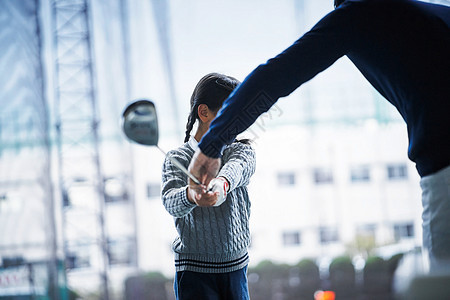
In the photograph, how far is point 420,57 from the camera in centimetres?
62

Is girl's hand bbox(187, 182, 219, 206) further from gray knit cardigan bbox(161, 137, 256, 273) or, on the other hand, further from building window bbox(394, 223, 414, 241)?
building window bbox(394, 223, 414, 241)

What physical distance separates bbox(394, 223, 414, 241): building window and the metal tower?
130 inches

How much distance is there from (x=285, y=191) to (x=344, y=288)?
1326 mm

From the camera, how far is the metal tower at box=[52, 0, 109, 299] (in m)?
5.37

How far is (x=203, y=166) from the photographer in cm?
78

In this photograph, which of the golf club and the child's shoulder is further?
the child's shoulder

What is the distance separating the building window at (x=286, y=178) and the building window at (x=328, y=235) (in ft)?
2.27

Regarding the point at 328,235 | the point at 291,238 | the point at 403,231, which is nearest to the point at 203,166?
the point at 328,235

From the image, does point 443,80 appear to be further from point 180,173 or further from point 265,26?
point 265,26

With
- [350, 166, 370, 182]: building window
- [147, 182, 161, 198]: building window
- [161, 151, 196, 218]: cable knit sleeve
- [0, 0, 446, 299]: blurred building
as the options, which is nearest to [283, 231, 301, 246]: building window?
[0, 0, 446, 299]: blurred building

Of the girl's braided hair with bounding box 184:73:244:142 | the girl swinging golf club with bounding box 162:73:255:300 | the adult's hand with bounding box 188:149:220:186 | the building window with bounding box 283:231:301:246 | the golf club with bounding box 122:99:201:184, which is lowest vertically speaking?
the building window with bounding box 283:231:301:246

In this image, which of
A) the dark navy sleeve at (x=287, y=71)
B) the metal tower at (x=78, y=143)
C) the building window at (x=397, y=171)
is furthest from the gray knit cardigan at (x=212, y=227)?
the building window at (x=397, y=171)

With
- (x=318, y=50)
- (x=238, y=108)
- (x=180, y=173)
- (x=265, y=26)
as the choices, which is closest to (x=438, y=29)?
(x=318, y=50)

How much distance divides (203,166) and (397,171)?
5.80 meters
